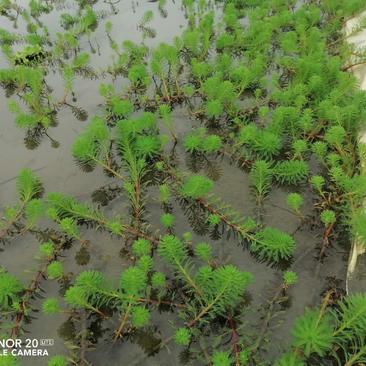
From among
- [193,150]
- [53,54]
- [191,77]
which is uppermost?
[53,54]

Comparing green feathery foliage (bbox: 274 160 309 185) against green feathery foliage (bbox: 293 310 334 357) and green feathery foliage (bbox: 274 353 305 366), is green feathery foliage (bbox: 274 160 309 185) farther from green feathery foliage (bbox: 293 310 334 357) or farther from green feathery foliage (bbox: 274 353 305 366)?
green feathery foliage (bbox: 274 353 305 366)

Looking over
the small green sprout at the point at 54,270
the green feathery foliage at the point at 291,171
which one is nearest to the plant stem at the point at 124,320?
the small green sprout at the point at 54,270

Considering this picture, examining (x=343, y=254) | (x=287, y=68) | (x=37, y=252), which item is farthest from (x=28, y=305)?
(x=287, y=68)

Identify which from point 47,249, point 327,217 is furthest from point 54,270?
point 327,217

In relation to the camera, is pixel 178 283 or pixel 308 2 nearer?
pixel 178 283

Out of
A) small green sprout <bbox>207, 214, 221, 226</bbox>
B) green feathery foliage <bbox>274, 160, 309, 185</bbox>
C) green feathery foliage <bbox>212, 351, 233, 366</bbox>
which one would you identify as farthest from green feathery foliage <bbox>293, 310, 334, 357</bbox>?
green feathery foliage <bbox>274, 160, 309, 185</bbox>

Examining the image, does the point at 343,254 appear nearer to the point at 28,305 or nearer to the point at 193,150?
the point at 193,150

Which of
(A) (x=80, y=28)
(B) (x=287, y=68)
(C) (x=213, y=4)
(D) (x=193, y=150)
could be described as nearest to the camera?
(D) (x=193, y=150)

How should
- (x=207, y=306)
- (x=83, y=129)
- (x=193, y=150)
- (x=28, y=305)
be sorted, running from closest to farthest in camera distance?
1. (x=207, y=306)
2. (x=28, y=305)
3. (x=193, y=150)
4. (x=83, y=129)
